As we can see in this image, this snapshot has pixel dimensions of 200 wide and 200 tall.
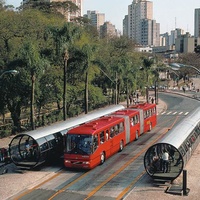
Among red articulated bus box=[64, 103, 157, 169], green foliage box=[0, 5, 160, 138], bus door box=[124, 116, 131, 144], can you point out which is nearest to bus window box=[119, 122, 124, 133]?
red articulated bus box=[64, 103, 157, 169]

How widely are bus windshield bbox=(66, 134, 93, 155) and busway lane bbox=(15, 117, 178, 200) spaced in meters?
1.44

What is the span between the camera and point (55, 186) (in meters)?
21.7

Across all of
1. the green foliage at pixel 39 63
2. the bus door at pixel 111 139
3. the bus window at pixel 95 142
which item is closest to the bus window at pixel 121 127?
the bus door at pixel 111 139

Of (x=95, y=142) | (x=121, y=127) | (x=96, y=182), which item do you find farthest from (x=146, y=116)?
(x=96, y=182)

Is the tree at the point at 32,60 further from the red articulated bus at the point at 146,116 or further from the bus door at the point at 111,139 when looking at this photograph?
the bus door at the point at 111,139

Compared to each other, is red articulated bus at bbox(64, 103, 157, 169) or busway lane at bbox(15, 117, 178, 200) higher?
red articulated bus at bbox(64, 103, 157, 169)

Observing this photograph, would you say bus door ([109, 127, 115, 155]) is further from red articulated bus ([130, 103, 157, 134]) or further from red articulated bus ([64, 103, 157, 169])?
red articulated bus ([130, 103, 157, 134])

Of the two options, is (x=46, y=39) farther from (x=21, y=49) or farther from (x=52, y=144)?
(x=52, y=144)

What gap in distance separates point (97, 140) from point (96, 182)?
324 centimetres

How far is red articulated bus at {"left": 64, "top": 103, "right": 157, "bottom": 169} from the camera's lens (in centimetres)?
2386

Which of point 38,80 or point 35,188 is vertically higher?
point 38,80

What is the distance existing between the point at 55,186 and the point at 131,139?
1219cm

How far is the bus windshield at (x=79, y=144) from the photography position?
78.1ft

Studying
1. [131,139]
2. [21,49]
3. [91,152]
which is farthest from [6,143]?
[91,152]
